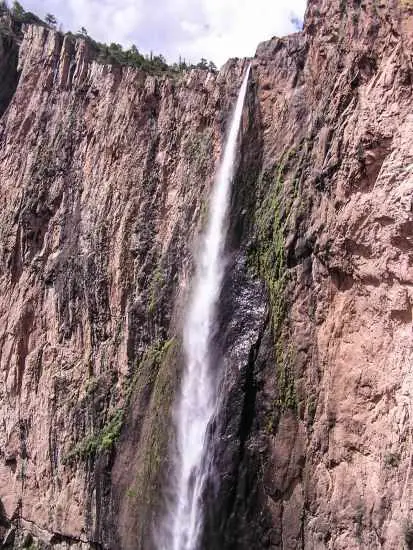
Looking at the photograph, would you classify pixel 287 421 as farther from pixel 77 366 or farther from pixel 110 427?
pixel 77 366

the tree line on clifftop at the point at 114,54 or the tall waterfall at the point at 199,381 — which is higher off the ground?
the tree line on clifftop at the point at 114,54

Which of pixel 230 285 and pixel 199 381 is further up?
pixel 230 285

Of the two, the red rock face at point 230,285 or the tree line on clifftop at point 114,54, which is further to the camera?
the tree line on clifftop at point 114,54

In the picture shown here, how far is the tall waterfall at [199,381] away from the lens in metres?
12.4

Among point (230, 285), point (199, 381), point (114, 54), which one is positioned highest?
point (114, 54)

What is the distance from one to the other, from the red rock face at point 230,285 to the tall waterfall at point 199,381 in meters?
0.49

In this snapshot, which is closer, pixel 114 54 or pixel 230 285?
pixel 230 285

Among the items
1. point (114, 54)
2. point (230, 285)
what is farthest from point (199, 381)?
point (114, 54)

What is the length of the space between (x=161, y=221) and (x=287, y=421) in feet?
26.1

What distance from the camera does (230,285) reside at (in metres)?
14.1

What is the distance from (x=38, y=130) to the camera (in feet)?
69.3

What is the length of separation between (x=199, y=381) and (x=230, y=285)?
7.55ft

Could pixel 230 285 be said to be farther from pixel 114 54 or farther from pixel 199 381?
pixel 114 54

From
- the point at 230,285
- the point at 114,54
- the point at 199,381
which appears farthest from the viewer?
the point at 114,54
